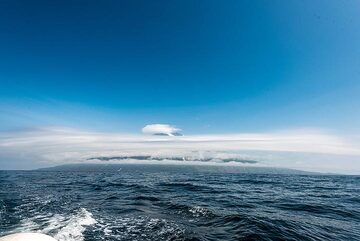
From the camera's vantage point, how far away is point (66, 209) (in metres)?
24.4

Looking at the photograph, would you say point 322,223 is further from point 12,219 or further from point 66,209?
point 12,219

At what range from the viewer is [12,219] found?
66.8 feet

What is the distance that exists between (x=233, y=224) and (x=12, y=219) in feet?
52.9

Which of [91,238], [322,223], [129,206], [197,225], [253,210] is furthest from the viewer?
[129,206]

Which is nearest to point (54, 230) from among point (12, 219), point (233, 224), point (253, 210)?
point (12, 219)

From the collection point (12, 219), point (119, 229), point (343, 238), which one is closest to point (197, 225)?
point (119, 229)

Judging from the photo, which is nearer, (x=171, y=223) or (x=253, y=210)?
(x=171, y=223)

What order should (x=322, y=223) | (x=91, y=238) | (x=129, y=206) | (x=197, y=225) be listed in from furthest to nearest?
(x=129, y=206)
(x=322, y=223)
(x=197, y=225)
(x=91, y=238)

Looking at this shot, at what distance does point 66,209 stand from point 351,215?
2492 centimetres

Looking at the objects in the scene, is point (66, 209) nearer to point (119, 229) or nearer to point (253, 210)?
point (119, 229)

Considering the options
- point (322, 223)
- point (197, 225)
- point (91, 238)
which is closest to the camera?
point (91, 238)

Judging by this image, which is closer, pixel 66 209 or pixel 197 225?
pixel 197 225

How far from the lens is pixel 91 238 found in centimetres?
1525

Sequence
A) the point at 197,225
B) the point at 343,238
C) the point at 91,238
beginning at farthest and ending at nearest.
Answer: the point at 197,225
the point at 343,238
the point at 91,238
